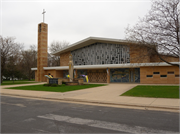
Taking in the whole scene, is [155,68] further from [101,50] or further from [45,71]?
[45,71]

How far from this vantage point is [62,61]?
3975 cm

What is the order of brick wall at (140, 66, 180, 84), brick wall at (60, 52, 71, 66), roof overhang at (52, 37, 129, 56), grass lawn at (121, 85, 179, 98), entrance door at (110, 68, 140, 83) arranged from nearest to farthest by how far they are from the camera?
grass lawn at (121, 85, 179, 98)
brick wall at (140, 66, 180, 84)
roof overhang at (52, 37, 129, 56)
entrance door at (110, 68, 140, 83)
brick wall at (60, 52, 71, 66)

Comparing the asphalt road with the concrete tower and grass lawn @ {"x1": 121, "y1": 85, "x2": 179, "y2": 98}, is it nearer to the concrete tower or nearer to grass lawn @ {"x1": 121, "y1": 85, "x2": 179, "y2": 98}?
grass lawn @ {"x1": 121, "y1": 85, "x2": 179, "y2": 98}

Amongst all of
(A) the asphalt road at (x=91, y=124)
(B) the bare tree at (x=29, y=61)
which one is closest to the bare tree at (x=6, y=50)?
(B) the bare tree at (x=29, y=61)

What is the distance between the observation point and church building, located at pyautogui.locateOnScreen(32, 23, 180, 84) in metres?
26.7

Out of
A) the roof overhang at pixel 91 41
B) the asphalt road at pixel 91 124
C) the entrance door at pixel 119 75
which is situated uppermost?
the roof overhang at pixel 91 41

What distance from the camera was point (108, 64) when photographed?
99.2ft

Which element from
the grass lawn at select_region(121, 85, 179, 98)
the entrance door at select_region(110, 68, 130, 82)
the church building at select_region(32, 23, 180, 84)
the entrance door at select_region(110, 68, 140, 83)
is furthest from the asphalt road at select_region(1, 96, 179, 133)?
the entrance door at select_region(110, 68, 130, 82)

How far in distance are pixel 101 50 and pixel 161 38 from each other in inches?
779

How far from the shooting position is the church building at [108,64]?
26656mm

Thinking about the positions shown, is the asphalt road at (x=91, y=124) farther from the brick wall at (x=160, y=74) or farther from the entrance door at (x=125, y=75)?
the entrance door at (x=125, y=75)

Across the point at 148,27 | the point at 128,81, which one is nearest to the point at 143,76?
the point at 128,81

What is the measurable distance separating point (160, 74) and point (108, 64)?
357 inches

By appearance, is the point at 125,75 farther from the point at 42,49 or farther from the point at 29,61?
the point at 29,61
